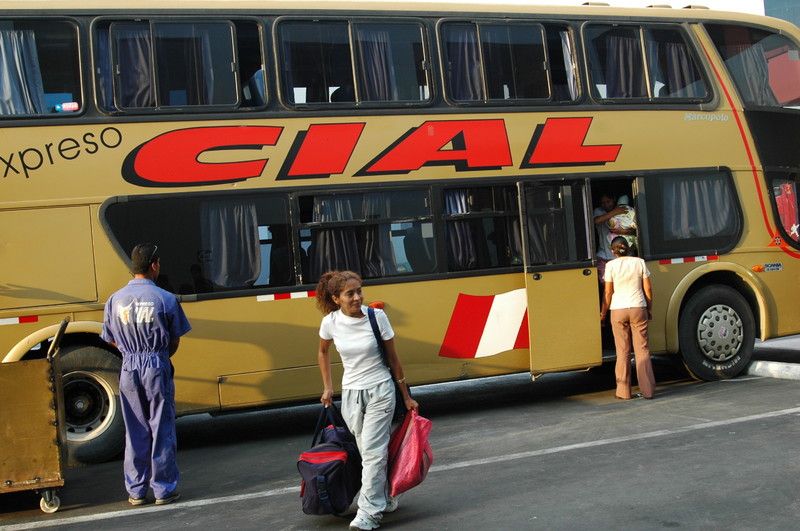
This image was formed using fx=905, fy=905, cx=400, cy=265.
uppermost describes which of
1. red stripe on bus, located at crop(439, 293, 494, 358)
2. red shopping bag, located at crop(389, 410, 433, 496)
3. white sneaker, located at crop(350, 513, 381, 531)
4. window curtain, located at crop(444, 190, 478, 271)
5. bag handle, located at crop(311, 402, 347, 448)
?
window curtain, located at crop(444, 190, 478, 271)

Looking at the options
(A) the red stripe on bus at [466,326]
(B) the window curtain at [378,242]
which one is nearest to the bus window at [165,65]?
(B) the window curtain at [378,242]

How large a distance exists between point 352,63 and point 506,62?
5.75 ft

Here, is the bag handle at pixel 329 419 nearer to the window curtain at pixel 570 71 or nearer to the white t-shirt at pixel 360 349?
the white t-shirt at pixel 360 349

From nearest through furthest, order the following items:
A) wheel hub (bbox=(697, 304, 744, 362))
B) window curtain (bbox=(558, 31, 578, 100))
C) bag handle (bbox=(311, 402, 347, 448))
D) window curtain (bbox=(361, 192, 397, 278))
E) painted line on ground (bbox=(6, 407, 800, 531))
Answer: bag handle (bbox=(311, 402, 347, 448))
painted line on ground (bbox=(6, 407, 800, 531))
window curtain (bbox=(361, 192, 397, 278))
window curtain (bbox=(558, 31, 578, 100))
wheel hub (bbox=(697, 304, 744, 362))

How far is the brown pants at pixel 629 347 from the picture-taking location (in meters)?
9.64

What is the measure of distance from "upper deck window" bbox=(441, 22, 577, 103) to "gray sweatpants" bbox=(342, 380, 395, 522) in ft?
15.5

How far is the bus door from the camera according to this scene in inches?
382

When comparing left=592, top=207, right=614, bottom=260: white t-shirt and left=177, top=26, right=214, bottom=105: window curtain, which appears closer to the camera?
left=177, top=26, right=214, bottom=105: window curtain

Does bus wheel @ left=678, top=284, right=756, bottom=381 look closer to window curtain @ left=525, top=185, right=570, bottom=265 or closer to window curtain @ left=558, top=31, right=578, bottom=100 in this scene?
window curtain @ left=525, top=185, right=570, bottom=265

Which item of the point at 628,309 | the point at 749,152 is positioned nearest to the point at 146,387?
the point at 628,309

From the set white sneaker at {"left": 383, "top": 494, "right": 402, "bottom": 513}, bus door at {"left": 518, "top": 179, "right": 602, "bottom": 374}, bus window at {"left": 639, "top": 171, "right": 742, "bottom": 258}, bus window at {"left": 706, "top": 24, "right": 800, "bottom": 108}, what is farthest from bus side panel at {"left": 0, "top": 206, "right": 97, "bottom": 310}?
bus window at {"left": 706, "top": 24, "right": 800, "bottom": 108}

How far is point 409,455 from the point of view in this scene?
5.72 m

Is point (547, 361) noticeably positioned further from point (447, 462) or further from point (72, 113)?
point (72, 113)

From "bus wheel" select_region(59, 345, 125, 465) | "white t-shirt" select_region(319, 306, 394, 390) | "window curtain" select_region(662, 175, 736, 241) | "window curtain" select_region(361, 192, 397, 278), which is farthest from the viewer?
"window curtain" select_region(662, 175, 736, 241)
